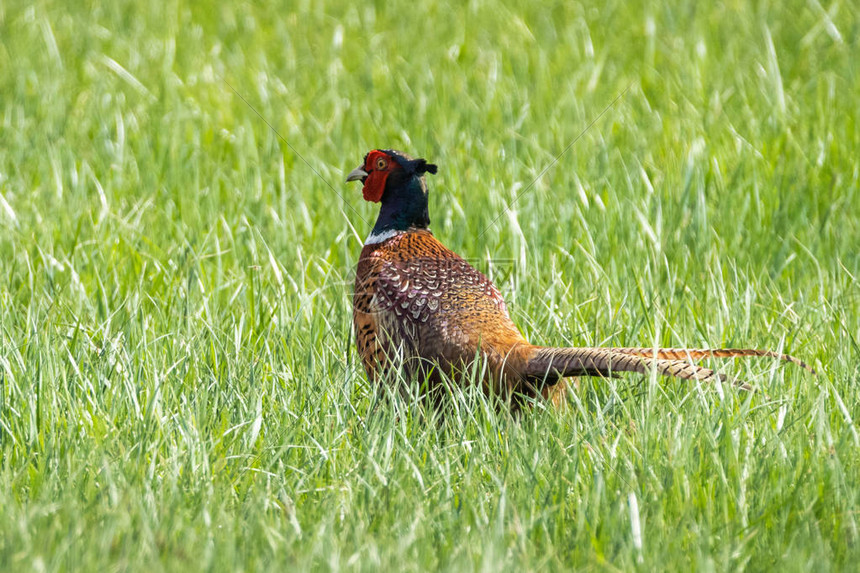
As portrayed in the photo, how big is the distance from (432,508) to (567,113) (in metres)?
3.94

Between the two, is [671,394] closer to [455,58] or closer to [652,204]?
[652,204]

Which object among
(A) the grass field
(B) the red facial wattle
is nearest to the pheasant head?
(B) the red facial wattle

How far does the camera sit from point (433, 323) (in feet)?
12.1

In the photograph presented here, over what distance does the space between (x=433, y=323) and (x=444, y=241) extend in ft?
5.08

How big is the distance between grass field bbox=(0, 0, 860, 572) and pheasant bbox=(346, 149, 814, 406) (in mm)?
131

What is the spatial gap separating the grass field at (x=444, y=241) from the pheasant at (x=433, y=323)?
0.13 m

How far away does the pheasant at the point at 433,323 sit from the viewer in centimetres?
335

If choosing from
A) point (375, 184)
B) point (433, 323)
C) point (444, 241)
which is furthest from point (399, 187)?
point (444, 241)

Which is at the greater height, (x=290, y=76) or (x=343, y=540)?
(x=290, y=76)

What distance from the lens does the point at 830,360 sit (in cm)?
393

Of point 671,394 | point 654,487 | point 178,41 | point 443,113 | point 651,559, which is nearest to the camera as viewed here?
point 651,559

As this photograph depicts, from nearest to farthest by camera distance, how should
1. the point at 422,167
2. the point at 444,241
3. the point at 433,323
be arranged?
the point at 433,323 → the point at 422,167 → the point at 444,241

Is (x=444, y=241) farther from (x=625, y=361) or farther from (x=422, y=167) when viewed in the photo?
(x=625, y=361)

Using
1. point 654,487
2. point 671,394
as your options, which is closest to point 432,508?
point 654,487
